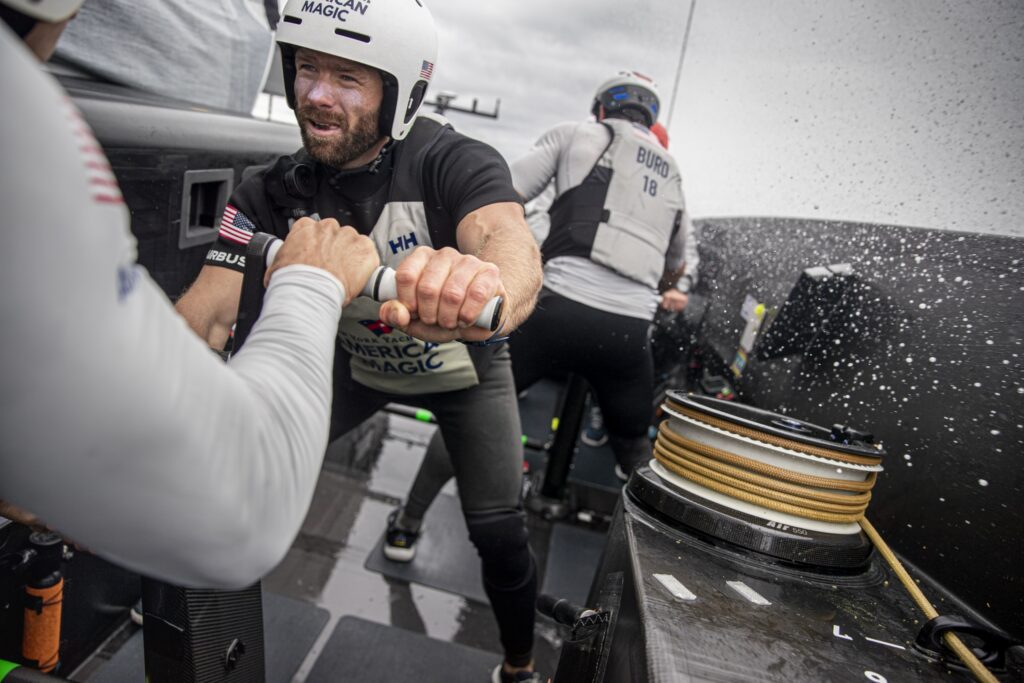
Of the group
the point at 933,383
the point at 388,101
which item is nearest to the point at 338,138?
the point at 388,101

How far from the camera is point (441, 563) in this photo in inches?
96.4

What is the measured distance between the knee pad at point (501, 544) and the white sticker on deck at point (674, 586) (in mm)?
727

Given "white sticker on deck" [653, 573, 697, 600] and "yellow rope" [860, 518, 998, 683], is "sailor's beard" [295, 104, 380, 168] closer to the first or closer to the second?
"white sticker on deck" [653, 573, 697, 600]

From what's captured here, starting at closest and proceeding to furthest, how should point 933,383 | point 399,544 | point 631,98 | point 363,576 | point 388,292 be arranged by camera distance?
point 388,292 → point 933,383 → point 363,576 → point 399,544 → point 631,98

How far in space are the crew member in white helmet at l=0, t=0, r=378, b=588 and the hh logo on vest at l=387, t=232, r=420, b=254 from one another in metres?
0.96

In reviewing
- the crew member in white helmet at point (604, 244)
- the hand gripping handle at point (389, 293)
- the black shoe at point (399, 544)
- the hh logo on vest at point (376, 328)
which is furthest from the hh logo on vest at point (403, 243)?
the black shoe at point (399, 544)

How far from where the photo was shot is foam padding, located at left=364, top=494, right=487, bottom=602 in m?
2.33

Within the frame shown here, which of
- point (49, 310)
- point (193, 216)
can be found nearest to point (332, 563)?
point (193, 216)

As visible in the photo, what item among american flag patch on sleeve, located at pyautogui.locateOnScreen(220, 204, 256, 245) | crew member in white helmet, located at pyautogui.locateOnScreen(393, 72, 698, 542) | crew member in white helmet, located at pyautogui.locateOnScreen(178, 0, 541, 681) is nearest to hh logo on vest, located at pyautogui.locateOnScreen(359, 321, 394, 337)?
crew member in white helmet, located at pyautogui.locateOnScreen(178, 0, 541, 681)

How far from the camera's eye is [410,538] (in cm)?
244

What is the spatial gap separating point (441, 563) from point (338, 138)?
1652 mm

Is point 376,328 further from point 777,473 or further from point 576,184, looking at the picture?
point 576,184

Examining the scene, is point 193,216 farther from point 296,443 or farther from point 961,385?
point 961,385

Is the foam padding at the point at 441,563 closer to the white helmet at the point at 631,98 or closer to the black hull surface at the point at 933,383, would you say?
the black hull surface at the point at 933,383
